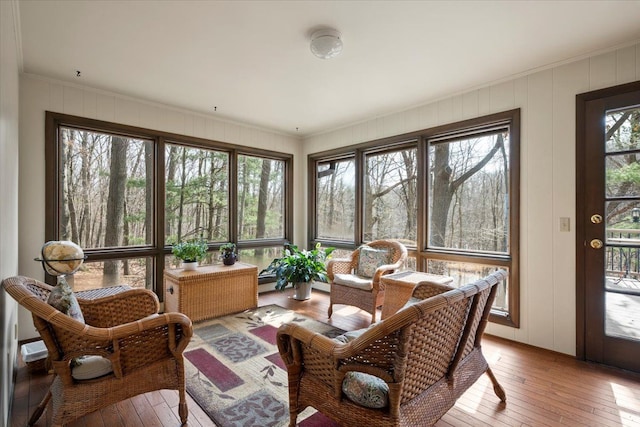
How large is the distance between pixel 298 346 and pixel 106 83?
3.35m

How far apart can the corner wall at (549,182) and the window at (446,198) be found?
91mm

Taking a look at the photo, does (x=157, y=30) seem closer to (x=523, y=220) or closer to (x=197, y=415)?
(x=197, y=415)

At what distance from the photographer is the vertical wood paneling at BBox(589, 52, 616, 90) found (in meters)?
2.51

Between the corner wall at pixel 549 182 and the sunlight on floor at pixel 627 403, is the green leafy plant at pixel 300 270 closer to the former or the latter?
the corner wall at pixel 549 182

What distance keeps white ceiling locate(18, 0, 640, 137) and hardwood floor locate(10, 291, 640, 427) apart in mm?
2612

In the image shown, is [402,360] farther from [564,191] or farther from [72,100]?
[72,100]

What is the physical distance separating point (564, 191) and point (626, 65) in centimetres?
106

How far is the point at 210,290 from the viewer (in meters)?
3.59

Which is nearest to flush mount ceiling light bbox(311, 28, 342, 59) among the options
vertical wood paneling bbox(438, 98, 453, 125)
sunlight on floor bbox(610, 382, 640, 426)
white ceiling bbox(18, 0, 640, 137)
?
white ceiling bbox(18, 0, 640, 137)

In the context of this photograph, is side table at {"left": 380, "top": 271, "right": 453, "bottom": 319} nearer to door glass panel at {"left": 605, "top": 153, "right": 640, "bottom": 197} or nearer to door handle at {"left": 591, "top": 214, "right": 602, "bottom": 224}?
door handle at {"left": 591, "top": 214, "right": 602, "bottom": 224}

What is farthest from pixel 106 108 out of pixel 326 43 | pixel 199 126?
pixel 326 43

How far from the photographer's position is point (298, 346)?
158 cm

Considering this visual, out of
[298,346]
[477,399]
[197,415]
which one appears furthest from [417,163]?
[197,415]

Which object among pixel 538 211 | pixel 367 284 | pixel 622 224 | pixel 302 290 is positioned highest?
pixel 538 211
